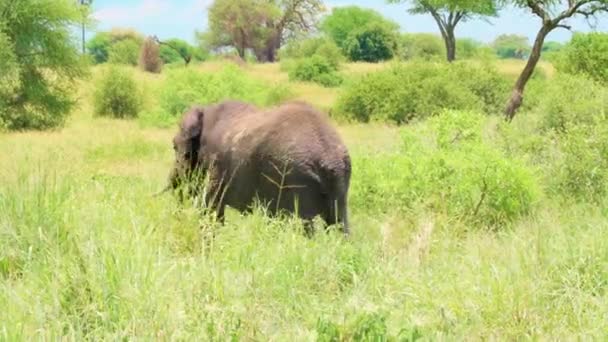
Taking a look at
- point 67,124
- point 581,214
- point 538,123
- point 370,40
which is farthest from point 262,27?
point 581,214

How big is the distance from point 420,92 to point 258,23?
52.9 m

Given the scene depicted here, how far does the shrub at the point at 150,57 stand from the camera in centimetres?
5067

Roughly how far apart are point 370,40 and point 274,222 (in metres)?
62.3

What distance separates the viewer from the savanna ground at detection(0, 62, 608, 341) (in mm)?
3479

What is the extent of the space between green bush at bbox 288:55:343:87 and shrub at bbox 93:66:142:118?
10876 millimetres

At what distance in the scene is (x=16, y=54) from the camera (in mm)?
23391

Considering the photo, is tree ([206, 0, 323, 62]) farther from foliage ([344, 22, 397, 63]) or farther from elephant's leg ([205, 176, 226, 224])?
elephant's leg ([205, 176, 226, 224])

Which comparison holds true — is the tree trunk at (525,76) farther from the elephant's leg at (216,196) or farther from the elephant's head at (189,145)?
the elephant's leg at (216,196)

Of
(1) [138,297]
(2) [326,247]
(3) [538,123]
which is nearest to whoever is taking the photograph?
(1) [138,297]

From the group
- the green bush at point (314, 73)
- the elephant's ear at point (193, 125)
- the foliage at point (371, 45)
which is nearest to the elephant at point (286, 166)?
the elephant's ear at point (193, 125)

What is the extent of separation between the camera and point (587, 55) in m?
25.2

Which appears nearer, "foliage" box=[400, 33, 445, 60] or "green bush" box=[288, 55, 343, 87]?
"green bush" box=[288, 55, 343, 87]

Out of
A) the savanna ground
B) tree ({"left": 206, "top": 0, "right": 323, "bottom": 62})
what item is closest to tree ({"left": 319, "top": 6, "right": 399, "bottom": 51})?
tree ({"left": 206, "top": 0, "right": 323, "bottom": 62})

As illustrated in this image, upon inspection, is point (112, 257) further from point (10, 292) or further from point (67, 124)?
point (67, 124)
